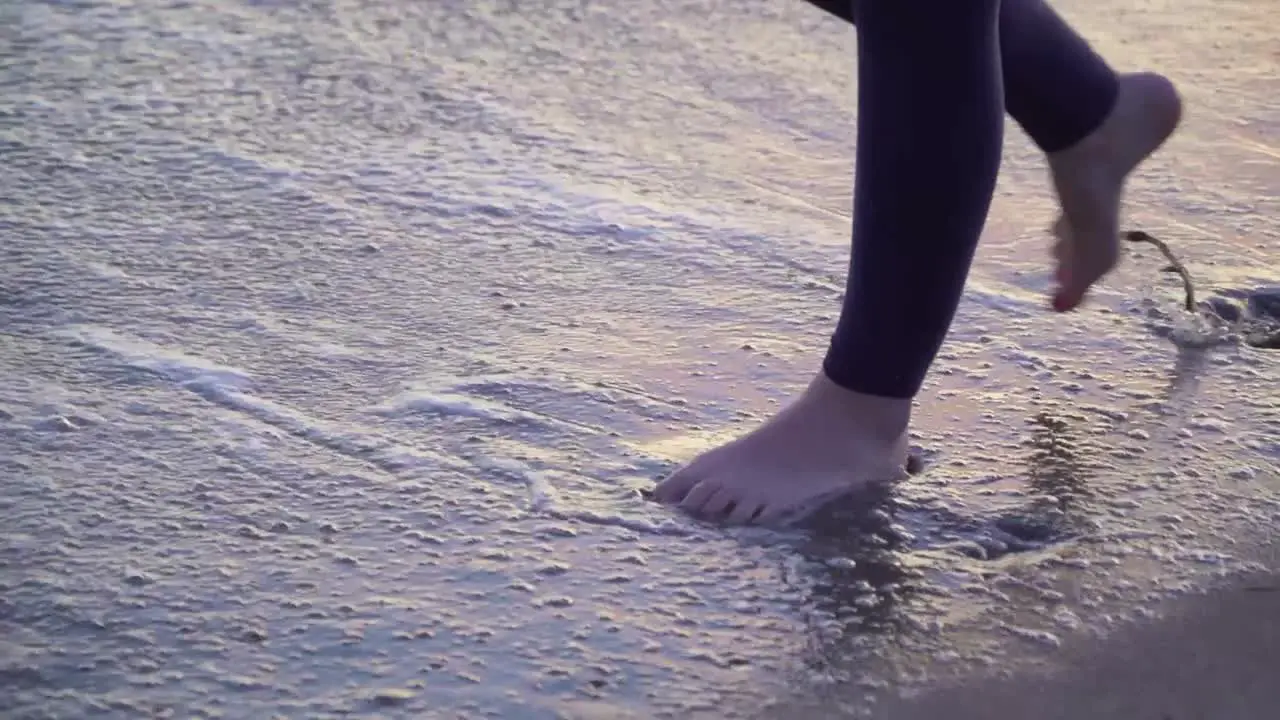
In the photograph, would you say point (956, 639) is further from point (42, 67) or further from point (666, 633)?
point (42, 67)

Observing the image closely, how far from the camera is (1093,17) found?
350 cm

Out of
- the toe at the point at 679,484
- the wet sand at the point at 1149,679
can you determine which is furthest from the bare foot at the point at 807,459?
the wet sand at the point at 1149,679

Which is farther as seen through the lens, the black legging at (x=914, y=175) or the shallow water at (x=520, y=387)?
the black legging at (x=914, y=175)

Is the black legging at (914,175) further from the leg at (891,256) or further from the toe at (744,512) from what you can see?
the toe at (744,512)

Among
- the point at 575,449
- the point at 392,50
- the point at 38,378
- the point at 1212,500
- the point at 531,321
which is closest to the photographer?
the point at 1212,500

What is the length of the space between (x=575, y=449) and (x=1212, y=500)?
62 centimetres

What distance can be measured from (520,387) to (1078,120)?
687 millimetres

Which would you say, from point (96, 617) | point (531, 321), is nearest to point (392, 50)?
point (531, 321)

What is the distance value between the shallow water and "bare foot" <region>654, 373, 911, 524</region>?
4cm

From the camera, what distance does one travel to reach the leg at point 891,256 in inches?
60.9

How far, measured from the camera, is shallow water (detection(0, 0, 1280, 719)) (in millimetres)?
1378

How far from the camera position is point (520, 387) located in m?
1.90

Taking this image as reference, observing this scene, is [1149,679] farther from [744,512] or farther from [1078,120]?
[1078,120]

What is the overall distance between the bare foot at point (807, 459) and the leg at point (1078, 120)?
1.31 feet
